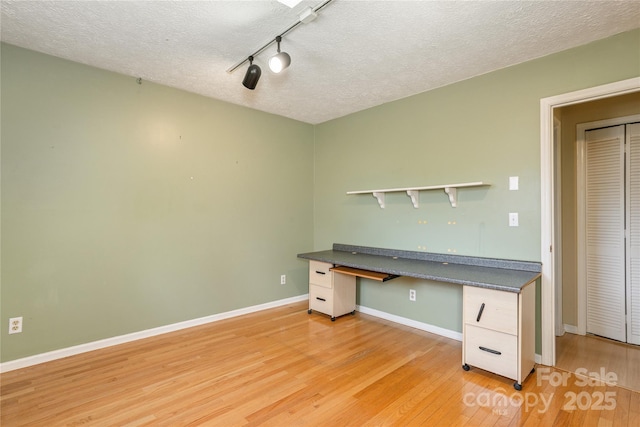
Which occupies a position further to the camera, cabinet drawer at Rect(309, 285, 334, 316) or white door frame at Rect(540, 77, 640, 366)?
cabinet drawer at Rect(309, 285, 334, 316)

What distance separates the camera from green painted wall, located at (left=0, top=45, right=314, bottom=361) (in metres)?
2.46

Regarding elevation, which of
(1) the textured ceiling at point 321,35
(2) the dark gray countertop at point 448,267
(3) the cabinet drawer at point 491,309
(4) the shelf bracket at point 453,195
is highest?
(1) the textured ceiling at point 321,35

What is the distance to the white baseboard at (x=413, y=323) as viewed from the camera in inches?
119

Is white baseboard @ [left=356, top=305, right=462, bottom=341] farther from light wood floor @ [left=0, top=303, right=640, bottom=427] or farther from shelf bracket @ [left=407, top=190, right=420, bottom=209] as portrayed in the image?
shelf bracket @ [left=407, top=190, right=420, bottom=209]

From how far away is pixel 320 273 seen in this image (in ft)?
11.8

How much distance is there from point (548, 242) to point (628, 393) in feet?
3.53

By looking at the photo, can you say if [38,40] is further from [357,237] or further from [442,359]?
[442,359]

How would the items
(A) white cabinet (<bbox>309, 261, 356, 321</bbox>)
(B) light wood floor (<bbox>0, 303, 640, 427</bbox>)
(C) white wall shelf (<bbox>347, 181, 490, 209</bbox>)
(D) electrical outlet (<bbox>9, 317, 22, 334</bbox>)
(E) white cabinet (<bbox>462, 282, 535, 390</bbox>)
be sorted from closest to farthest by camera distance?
(B) light wood floor (<bbox>0, 303, 640, 427</bbox>)
(E) white cabinet (<bbox>462, 282, 535, 390</bbox>)
(D) electrical outlet (<bbox>9, 317, 22, 334</bbox>)
(C) white wall shelf (<bbox>347, 181, 490, 209</bbox>)
(A) white cabinet (<bbox>309, 261, 356, 321</bbox>)

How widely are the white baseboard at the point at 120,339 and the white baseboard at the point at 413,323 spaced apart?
1.15m

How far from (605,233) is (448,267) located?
166cm

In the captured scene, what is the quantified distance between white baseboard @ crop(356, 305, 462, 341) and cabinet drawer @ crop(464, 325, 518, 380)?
61cm

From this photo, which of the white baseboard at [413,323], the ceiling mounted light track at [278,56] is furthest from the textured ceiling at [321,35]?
the white baseboard at [413,323]

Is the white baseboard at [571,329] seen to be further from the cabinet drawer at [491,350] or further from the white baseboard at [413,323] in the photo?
the cabinet drawer at [491,350]

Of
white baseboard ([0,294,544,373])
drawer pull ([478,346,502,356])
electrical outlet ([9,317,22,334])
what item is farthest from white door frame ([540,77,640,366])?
electrical outlet ([9,317,22,334])
